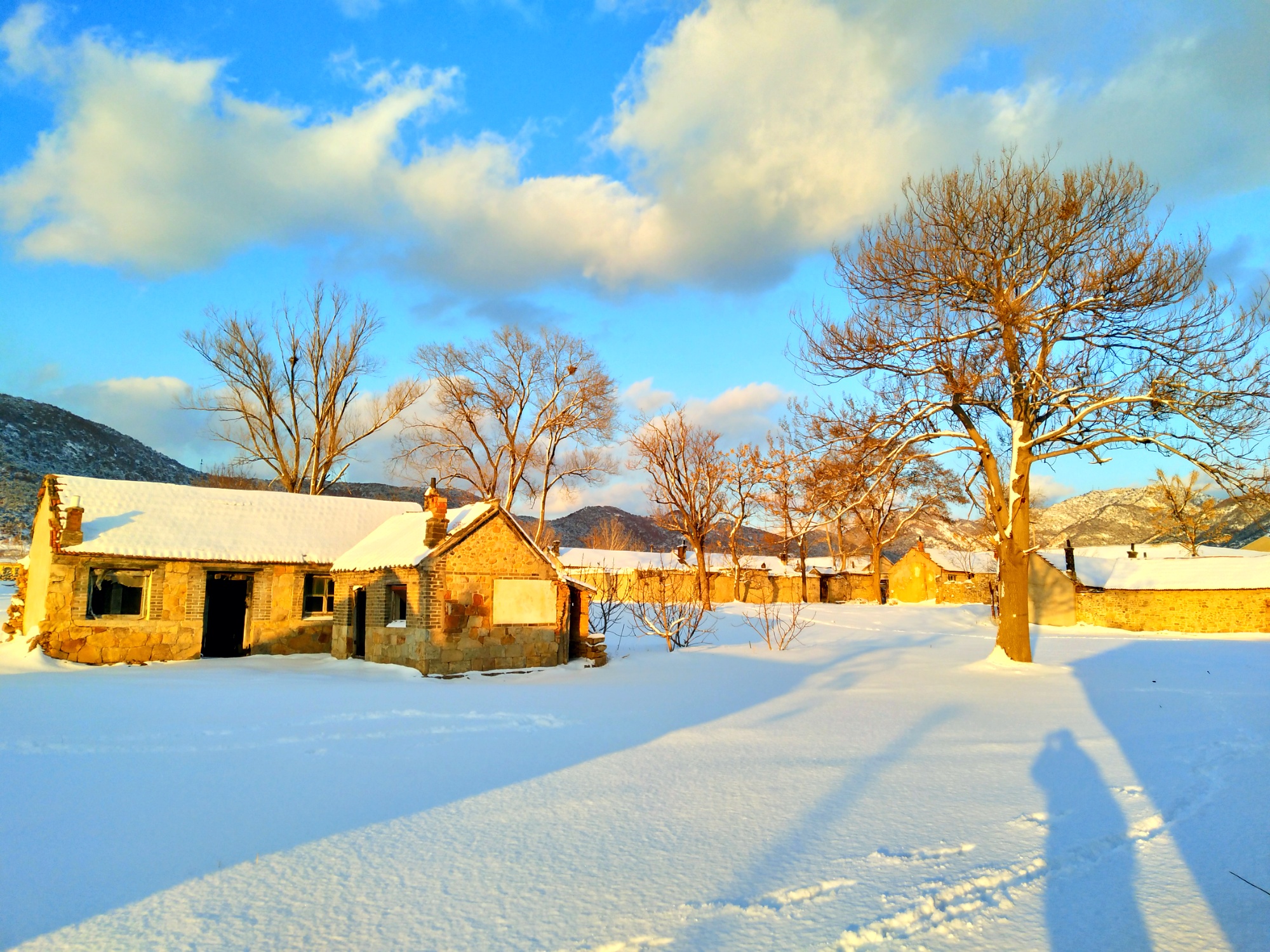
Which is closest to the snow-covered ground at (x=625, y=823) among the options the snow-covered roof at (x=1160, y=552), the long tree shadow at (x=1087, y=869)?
the long tree shadow at (x=1087, y=869)

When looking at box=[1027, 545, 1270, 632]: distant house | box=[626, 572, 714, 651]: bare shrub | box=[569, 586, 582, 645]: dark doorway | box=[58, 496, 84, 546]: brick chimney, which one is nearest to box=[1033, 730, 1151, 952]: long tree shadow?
box=[569, 586, 582, 645]: dark doorway

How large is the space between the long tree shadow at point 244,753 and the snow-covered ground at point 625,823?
48mm

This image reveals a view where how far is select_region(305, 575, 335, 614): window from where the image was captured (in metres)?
22.0

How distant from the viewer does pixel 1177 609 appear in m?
34.3

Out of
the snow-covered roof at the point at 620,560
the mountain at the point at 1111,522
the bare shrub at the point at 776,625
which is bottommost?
the bare shrub at the point at 776,625

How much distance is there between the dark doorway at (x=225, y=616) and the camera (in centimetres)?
2267

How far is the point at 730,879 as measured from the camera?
5402mm

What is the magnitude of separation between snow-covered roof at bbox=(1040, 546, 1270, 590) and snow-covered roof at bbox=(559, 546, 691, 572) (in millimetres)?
22510

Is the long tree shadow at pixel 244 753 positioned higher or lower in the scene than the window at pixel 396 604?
lower

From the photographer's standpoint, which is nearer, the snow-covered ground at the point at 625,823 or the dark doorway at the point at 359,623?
the snow-covered ground at the point at 625,823

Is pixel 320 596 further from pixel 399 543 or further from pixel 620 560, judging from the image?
pixel 620 560

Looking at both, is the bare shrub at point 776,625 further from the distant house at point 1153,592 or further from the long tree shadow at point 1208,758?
the distant house at point 1153,592

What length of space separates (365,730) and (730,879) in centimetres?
709

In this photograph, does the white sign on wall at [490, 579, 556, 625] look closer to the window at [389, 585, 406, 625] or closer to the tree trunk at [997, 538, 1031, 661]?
the window at [389, 585, 406, 625]
